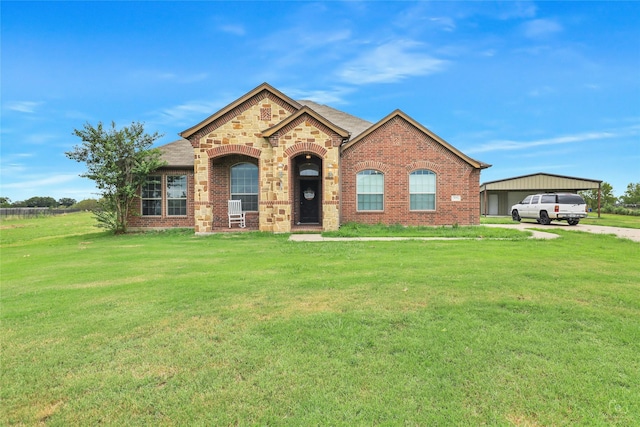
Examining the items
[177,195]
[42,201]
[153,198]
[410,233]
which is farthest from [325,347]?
[42,201]

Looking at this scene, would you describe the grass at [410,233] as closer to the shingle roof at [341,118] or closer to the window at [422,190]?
the window at [422,190]

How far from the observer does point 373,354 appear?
3270 mm

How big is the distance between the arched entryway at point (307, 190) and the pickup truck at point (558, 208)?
13.6m

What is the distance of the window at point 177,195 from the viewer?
696 inches

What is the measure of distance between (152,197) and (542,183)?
30369 mm

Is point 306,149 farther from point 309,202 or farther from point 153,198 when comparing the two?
point 153,198

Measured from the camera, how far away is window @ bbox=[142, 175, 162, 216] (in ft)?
57.8

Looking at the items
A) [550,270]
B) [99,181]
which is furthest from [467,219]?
[99,181]

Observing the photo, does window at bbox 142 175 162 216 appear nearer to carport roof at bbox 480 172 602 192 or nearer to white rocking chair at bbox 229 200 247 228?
white rocking chair at bbox 229 200 247 228

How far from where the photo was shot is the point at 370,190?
1662 cm

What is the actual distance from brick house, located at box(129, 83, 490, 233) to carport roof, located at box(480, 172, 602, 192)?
14941mm

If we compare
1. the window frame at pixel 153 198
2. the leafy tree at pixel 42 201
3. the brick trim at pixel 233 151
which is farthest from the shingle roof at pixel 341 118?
the leafy tree at pixel 42 201

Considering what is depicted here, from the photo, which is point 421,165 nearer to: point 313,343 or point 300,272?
point 300,272

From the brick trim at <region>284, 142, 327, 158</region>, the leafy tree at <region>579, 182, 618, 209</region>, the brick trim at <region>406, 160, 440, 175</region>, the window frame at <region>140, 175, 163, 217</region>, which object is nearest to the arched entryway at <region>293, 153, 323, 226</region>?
the brick trim at <region>284, 142, 327, 158</region>
